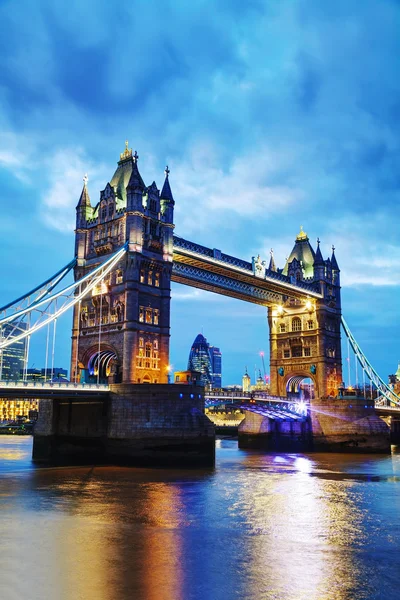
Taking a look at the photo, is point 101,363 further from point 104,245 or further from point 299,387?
point 299,387

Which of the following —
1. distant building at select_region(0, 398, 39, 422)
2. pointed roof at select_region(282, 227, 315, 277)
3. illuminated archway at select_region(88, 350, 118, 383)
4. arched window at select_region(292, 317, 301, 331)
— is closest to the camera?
illuminated archway at select_region(88, 350, 118, 383)

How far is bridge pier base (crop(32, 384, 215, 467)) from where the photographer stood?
1972 inches

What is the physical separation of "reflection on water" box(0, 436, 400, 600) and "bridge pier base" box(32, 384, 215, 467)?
4.58 meters

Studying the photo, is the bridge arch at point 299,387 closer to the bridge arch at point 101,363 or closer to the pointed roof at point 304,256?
the pointed roof at point 304,256

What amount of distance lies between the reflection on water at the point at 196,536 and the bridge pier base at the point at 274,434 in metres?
31.2

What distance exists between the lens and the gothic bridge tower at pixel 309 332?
85500 millimetres

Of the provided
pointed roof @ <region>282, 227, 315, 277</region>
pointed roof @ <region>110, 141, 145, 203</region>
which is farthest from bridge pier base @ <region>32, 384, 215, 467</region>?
pointed roof @ <region>282, 227, 315, 277</region>

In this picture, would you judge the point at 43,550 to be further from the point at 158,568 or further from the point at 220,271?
the point at 220,271

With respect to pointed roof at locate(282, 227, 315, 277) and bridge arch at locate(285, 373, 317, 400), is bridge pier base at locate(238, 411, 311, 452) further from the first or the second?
pointed roof at locate(282, 227, 315, 277)

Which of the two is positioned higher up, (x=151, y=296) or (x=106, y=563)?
(x=151, y=296)

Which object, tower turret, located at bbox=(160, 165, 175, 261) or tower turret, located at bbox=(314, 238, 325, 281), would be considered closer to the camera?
tower turret, located at bbox=(160, 165, 175, 261)

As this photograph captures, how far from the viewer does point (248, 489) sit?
3931 centimetres

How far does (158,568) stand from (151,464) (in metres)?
29.9

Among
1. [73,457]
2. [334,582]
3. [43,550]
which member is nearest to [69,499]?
[43,550]
